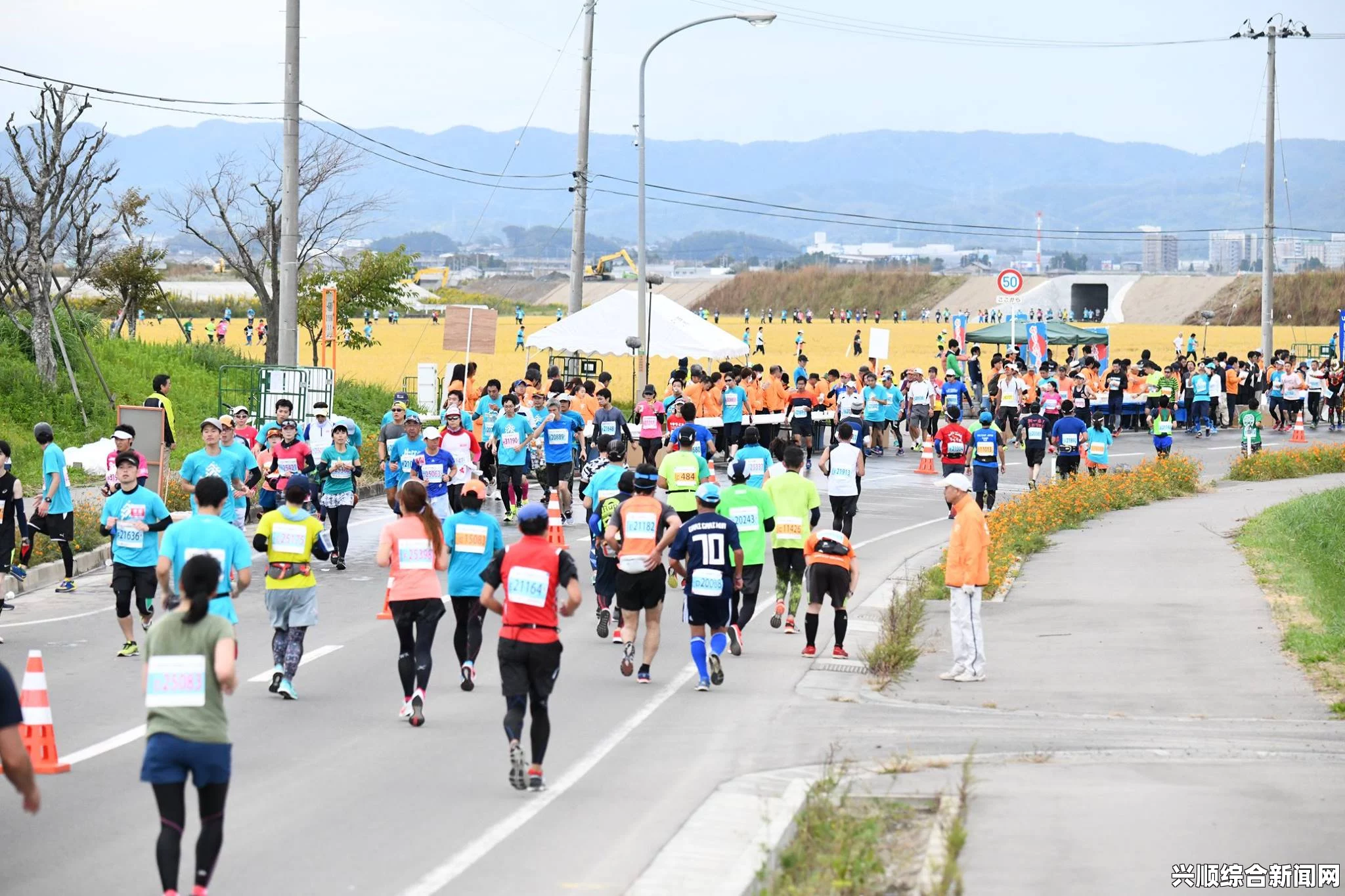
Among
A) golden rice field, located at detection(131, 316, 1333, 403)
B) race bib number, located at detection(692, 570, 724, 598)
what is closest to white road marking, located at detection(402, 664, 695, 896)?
race bib number, located at detection(692, 570, 724, 598)

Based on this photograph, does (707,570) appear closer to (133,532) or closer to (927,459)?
(133,532)

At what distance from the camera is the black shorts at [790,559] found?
49.5 ft

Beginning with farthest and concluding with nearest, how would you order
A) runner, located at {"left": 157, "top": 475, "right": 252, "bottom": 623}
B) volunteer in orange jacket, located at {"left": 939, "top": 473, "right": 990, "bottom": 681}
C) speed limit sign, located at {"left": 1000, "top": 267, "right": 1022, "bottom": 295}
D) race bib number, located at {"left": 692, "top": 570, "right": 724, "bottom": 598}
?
1. speed limit sign, located at {"left": 1000, "top": 267, "right": 1022, "bottom": 295}
2. volunteer in orange jacket, located at {"left": 939, "top": 473, "right": 990, "bottom": 681}
3. race bib number, located at {"left": 692, "top": 570, "right": 724, "bottom": 598}
4. runner, located at {"left": 157, "top": 475, "right": 252, "bottom": 623}

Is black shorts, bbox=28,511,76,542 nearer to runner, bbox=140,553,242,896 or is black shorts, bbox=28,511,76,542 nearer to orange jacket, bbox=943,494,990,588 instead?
orange jacket, bbox=943,494,990,588

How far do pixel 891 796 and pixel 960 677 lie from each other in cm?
426

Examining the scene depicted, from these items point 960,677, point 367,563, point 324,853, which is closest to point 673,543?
point 960,677

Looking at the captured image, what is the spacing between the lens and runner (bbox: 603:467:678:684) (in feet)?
41.3

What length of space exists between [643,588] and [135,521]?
4182 mm

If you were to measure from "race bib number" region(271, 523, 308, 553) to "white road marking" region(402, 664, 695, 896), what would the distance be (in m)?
2.66

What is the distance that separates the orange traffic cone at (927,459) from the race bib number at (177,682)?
84.5ft

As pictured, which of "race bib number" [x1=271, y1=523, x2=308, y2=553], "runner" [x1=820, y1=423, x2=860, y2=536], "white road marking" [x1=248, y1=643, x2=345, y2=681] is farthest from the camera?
"runner" [x1=820, y1=423, x2=860, y2=536]

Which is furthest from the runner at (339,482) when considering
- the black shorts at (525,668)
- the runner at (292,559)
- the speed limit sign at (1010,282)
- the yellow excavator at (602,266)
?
the yellow excavator at (602,266)

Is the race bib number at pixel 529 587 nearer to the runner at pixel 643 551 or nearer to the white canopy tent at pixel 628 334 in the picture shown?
the runner at pixel 643 551

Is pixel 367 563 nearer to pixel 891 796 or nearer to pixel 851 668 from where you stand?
pixel 851 668
